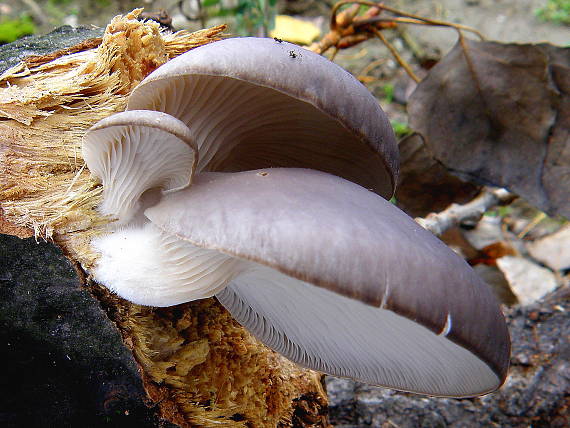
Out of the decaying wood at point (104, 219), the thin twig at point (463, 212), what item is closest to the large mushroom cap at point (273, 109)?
the decaying wood at point (104, 219)

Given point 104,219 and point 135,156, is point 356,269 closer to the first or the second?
point 135,156

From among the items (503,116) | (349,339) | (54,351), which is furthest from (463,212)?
(54,351)

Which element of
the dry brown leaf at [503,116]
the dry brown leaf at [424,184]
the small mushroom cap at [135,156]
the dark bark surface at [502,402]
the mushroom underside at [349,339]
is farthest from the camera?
the dry brown leaf at [424,184]

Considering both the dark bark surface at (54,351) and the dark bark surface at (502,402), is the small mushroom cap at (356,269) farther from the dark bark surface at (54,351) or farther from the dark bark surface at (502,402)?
the dark bark surface at (502,402)

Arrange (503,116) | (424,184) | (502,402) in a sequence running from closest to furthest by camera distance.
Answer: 1. (502,402)
2. (503,116)
3. (424,184)

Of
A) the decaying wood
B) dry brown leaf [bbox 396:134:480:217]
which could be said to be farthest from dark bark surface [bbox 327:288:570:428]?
dry brown leaf [bbox 396:134:480:217]

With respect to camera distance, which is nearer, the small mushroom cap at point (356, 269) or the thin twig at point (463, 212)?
the small mushroom cap at point (356, 269)
